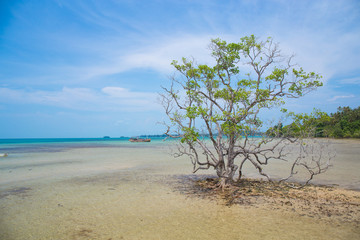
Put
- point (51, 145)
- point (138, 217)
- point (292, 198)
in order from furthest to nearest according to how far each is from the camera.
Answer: point (51, 145) < point (292, 198) < point (138, 217)

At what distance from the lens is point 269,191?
8.19 m

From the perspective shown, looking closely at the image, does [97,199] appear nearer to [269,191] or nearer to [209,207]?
[209,207]

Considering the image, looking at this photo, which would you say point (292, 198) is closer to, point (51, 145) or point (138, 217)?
point (138, 217)

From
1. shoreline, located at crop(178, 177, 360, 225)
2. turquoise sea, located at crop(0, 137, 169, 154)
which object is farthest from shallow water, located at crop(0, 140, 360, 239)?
turquoise sea, located at crop(0, 137, 169, 154)

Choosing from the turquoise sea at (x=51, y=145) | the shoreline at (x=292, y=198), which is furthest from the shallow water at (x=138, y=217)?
the turquoise sea at (x=51, y=145)

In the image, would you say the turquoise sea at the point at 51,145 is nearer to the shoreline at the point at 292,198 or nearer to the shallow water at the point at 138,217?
the shallow water at the point at 138,217

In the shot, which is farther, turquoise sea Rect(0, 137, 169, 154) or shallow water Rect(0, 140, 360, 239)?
turquoise sea Rect(0, 137, 169, 154)

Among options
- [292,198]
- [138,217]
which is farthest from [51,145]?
[292,198]

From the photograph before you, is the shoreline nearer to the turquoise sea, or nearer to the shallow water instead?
the shallow water

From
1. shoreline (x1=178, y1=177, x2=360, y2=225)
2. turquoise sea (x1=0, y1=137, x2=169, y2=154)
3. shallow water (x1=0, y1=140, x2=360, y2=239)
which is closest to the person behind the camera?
shallow water (x1=0, y1=140, x2=360, y2=239)

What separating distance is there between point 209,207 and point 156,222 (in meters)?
1.72

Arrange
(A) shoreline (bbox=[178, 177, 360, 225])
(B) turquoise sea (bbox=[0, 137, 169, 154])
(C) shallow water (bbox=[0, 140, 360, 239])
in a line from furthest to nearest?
1. (B) turquoise sea (bbox=[0, 137, 169, 154])
2. (A) shoreline (bbox=[178, 177, 360, 225])
3. (C) shallow water (bbox=[0, 140, 360, 239])

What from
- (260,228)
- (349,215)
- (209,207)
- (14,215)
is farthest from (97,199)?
(349,215)

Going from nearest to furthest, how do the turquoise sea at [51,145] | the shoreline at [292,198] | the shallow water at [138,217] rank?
the shallow water at [138,217] < the shoreline at [292,198] < the turquoise sea at [51,145]
